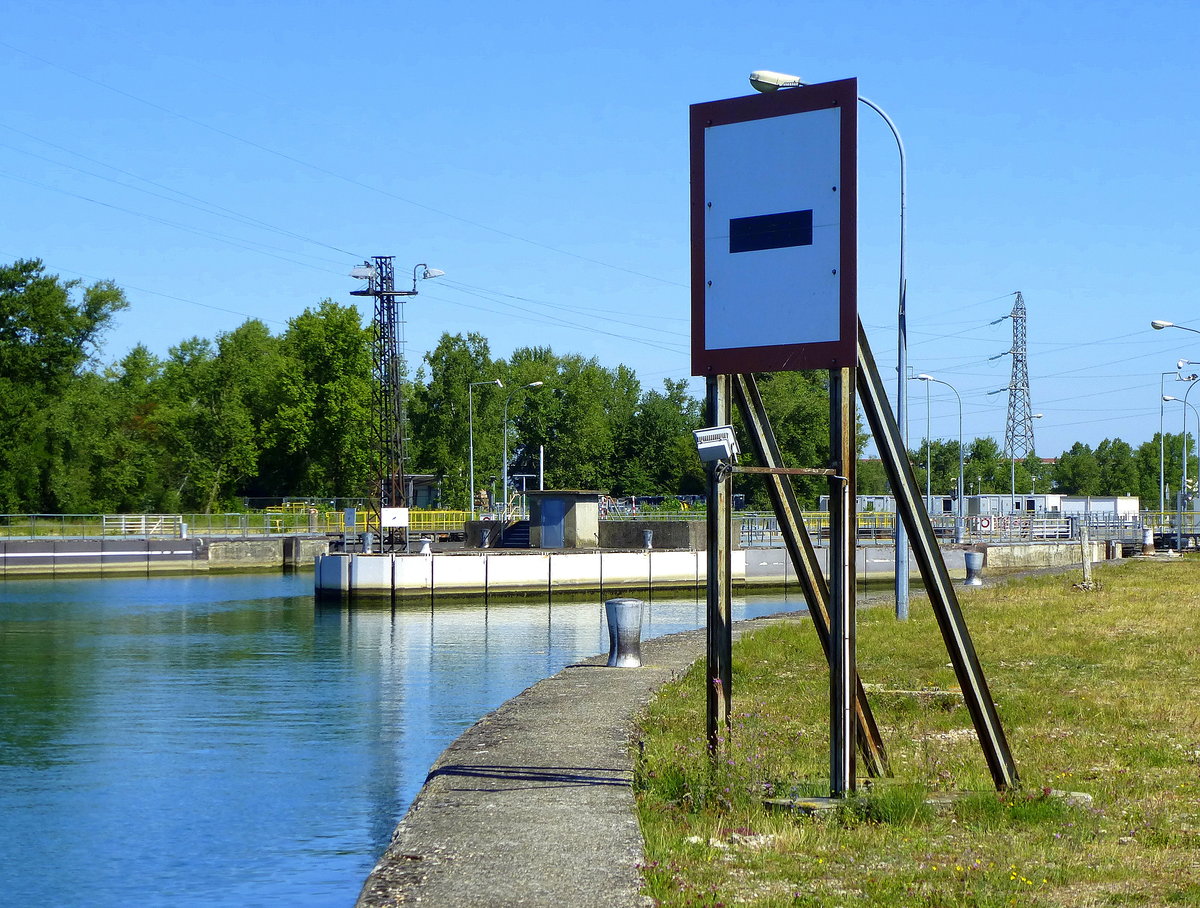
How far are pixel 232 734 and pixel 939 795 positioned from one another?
41.3ft

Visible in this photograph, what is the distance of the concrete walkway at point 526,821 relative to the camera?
6570 mm

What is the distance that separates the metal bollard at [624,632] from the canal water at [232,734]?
2691 mm

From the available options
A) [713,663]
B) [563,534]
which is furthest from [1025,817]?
[563,534]

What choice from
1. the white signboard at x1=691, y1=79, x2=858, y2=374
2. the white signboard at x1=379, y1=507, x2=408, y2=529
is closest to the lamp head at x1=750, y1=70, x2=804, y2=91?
the white signboard at x1=691, y1=79, x2=858, y2=374

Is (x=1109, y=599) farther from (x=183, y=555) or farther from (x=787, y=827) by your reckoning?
(x=183, y=555)

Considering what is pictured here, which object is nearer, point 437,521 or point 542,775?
point 542,775

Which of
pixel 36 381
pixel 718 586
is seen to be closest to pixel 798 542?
pixel 718 586

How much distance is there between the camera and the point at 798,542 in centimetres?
959

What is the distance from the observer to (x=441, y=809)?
8.50 meters

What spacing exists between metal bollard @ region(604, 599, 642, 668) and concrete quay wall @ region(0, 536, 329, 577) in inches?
1888

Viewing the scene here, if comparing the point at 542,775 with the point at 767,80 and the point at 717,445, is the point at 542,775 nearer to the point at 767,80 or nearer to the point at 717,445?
the point at 717,445

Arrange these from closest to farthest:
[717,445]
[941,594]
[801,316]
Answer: [717,445], [801,316], [941,594]

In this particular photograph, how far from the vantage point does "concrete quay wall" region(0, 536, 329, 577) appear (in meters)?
58.3

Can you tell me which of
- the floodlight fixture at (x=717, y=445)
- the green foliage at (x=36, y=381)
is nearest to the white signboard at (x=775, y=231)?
the floodlight fixture at (x=717, y=445)
